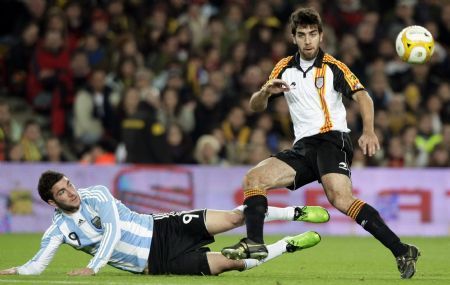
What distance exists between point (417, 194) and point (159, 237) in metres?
7.86

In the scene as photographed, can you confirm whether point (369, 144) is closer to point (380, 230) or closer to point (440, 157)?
point (380, 230)

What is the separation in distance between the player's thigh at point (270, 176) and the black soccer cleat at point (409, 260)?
1171mm

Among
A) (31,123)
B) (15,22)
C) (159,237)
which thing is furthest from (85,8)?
(159,237)

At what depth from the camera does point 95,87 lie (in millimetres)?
17172

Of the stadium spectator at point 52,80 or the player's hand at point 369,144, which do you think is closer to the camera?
the player's hand at point 369,144

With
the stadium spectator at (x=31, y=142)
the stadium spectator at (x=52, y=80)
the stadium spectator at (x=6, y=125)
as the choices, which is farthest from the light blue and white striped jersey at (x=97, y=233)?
the stadium spectator at (x=52, y=80)

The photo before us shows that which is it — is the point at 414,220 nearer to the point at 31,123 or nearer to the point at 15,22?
the point at 31,123

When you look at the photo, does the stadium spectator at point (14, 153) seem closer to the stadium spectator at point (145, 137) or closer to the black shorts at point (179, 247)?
the stadium spectator at point (145, 137)

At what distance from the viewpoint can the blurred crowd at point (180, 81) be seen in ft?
55.5

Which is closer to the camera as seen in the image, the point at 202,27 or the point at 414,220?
the point at 414,220

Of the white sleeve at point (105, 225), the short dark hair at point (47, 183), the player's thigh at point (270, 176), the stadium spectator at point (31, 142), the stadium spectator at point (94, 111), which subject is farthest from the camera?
the stadium spectator at point (94, 111)

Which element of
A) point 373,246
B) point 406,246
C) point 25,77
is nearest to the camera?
point 406,246

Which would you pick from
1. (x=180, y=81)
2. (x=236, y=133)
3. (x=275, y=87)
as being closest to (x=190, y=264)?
(x=275, y=87)

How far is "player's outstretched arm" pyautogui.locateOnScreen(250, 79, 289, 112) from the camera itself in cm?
934
